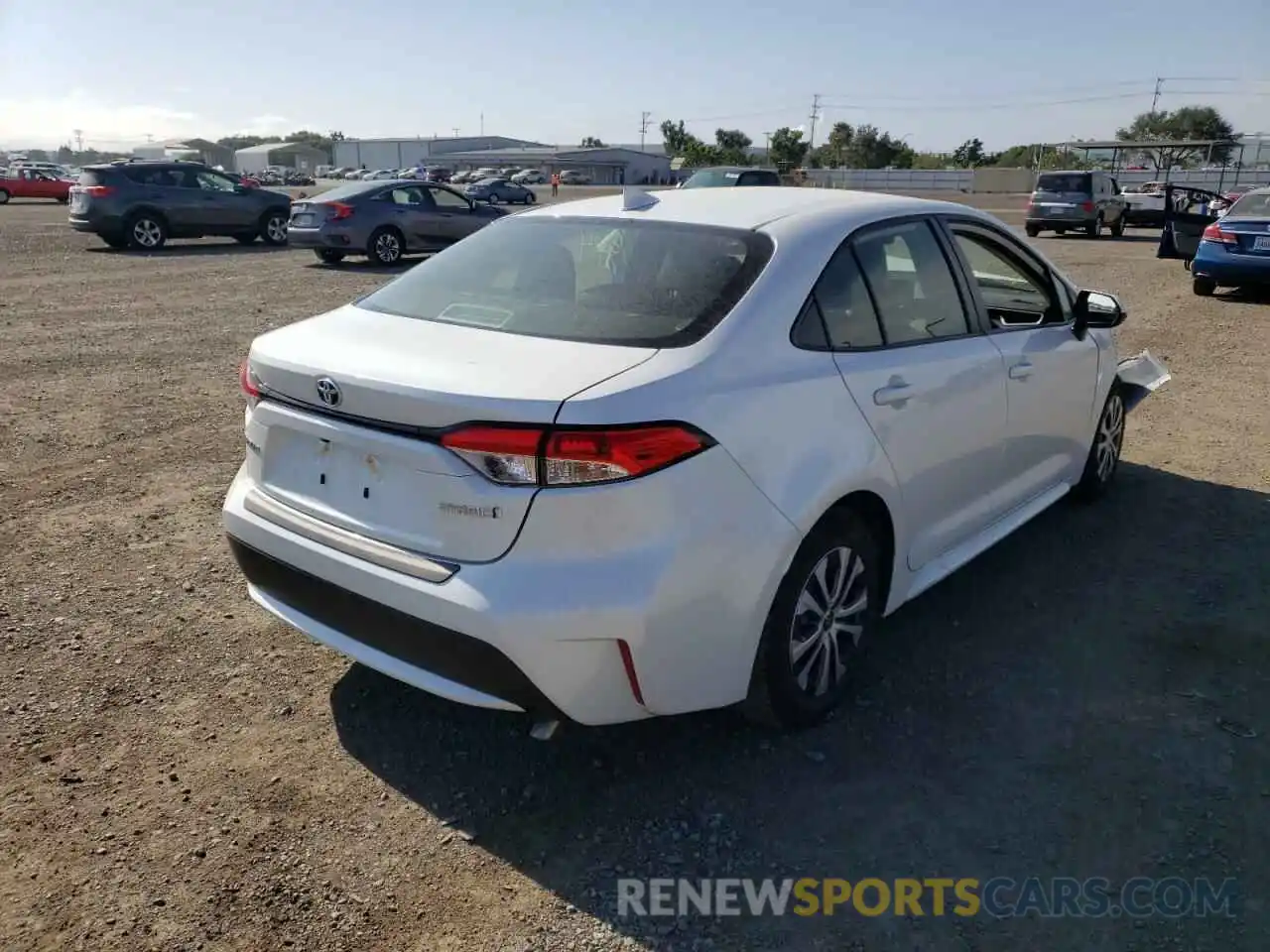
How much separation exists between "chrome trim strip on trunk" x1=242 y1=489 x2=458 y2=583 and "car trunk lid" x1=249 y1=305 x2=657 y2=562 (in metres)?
0.02

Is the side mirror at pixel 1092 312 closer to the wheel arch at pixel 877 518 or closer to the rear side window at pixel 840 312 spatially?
the rear side window at pixel 840 312

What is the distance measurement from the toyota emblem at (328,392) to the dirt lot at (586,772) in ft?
3.75

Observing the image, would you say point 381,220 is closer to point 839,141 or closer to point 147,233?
point 147,233

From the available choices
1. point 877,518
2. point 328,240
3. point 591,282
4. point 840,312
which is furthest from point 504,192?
point 877,518

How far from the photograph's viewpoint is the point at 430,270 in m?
3.70

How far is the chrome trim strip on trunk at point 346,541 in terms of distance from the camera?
2629 millimetres

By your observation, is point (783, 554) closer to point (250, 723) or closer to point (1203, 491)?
point (250, 723)

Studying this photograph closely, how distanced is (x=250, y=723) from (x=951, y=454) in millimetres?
2631

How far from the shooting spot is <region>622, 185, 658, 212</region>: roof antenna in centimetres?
371

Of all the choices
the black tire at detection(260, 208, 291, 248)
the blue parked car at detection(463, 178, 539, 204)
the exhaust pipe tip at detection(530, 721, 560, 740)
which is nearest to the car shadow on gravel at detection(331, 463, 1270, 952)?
the exhaust pipe tip at detection(530, 721, 560, 740)

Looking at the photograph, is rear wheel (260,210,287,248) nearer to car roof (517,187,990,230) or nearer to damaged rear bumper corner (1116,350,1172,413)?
car roof (517,187,990,230)

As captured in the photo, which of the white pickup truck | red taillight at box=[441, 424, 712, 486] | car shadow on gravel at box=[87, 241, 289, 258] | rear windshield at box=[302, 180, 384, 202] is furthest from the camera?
the white pickup truck

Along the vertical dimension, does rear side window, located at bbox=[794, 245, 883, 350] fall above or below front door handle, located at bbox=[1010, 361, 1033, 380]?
above

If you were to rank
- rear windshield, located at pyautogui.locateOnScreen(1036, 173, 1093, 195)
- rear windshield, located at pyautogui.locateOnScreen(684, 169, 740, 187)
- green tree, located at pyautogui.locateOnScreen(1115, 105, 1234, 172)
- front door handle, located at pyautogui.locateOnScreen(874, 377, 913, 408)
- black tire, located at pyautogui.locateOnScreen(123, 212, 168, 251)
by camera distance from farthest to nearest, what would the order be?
1. green tree, located at pyautogui.locateOnScreen(1115, 105, 1234, 172)
2. rear windshield, located at pyautogui.locateOnScreen(1036, 173, 1093, 195)
3. rear windshield, located at pyautogui.locateOnScreen(684, 169, 740, 187)
4. black tire, located at pyautogui.locateOnScreen(123, 212, 168, 251)
5. front door handle, located at pyautogui.locateOnScreen(874, 377, 913, 408)
